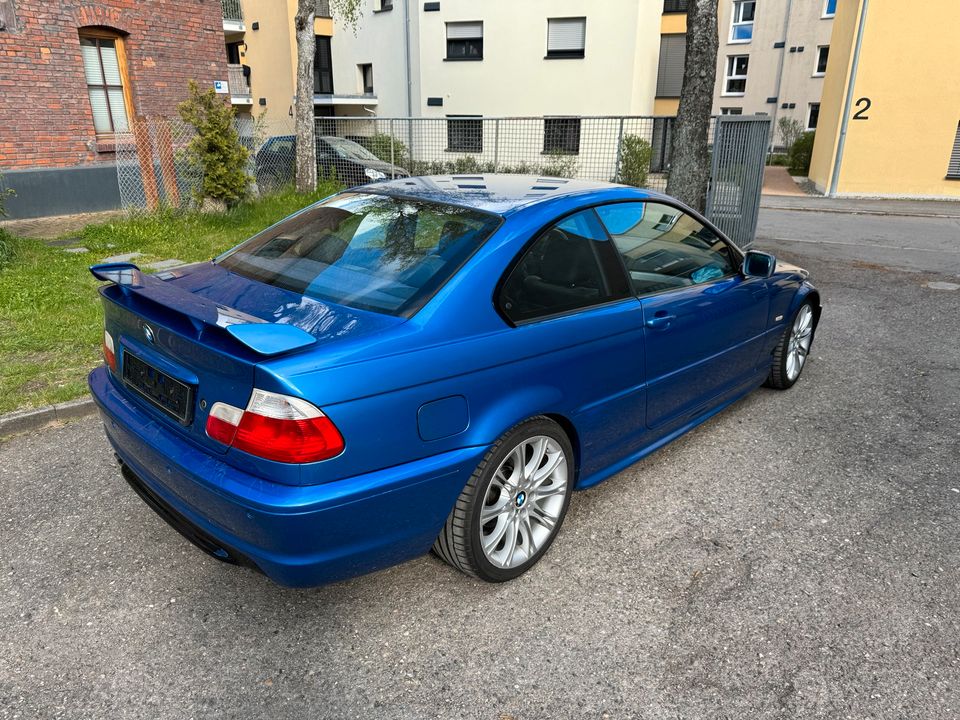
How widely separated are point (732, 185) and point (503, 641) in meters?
9.06

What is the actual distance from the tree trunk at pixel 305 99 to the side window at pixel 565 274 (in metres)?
11.1

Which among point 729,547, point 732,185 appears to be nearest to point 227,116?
point 732,185

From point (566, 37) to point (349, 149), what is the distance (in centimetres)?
1196

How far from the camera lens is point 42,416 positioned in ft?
14.3

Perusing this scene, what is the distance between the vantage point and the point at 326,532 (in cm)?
229

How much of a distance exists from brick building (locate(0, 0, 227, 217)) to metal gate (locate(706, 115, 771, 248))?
9777mm

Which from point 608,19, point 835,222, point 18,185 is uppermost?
point 608,19

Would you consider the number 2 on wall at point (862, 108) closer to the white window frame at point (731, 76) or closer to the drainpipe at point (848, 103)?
the drainpipe at point (848, 103)

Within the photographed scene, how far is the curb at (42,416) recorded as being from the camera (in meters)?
4.26

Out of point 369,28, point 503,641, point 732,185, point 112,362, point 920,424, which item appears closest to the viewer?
point 503,641

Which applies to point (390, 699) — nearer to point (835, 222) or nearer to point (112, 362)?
point (112, 362)

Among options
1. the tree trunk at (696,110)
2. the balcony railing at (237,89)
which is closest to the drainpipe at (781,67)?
the balcony railing at (237,89)

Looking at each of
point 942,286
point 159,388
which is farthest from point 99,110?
point 942,286

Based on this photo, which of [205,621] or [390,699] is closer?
[390,699]
